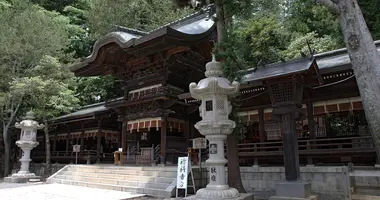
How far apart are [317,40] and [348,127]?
29.9 feet

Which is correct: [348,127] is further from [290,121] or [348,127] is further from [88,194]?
[88,194]

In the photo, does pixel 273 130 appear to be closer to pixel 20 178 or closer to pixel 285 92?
pixel 285 92

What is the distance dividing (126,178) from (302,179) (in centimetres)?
663

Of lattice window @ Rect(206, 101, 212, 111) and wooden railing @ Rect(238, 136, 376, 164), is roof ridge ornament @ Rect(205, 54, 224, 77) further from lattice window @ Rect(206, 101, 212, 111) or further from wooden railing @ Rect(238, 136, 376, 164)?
wooden railing @ Rect(238, 136, 376, 164)

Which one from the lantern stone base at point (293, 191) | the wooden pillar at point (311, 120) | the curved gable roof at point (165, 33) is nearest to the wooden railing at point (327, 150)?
the wooden pillar at point (311, 120)

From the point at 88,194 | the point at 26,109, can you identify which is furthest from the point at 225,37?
the point at 26,109

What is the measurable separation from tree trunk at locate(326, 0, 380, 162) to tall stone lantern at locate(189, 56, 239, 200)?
263cm

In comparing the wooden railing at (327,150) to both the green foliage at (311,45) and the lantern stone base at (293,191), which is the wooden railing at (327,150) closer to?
the lantern stone base at (293,191)

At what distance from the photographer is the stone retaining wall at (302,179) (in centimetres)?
840

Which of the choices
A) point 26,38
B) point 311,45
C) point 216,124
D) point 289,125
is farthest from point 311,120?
point 26,38

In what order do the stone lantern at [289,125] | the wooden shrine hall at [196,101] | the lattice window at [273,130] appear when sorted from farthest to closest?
the lattice window at [273,130], the wooden shrine hall at [196,101], the stone lantern at [289,125]

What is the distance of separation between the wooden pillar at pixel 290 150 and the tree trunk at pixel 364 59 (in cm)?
213

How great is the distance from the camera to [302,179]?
9141mm

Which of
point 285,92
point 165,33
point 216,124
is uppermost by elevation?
point 165,33
